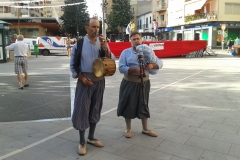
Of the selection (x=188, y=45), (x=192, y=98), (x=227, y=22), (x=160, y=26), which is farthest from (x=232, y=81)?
(x=160, y=26)

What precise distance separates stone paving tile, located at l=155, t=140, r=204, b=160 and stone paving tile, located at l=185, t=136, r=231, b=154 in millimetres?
136

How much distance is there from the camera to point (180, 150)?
Result: 3582 millimetres

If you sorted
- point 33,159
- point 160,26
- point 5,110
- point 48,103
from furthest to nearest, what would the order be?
point 160,26 → point 48,103 → point 5,110 → point 33,159

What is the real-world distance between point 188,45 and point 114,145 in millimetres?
17182

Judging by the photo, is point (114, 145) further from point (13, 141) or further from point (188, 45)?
point (188, 45)

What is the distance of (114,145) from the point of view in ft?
12.4

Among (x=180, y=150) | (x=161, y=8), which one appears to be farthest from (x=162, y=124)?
(x=161, y=8)

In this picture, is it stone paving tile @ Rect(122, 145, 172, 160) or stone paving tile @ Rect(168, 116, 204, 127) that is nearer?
stone paving tile @ Rect(122, 145, 172, 160)

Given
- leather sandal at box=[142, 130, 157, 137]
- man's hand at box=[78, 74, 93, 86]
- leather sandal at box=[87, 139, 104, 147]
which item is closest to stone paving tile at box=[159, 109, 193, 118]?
leather sandal at box=[142, 130, 157, 137]

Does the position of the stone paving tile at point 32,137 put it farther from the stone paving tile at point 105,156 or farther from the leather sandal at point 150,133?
the leather sandal at point 150,133

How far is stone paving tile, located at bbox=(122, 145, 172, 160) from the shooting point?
11.0ft

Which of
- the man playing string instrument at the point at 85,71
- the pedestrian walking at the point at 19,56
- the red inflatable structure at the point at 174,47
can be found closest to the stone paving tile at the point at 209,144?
the man playing string instrument at the point at 85,71

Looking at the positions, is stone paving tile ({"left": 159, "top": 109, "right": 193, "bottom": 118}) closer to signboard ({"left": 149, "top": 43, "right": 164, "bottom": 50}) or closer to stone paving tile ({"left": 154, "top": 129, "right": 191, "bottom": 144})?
stone paving tile ({"left": 154, "top": 129, "right": 191, "bottom": 144})

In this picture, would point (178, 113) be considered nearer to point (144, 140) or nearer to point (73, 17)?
point (144, 140)
